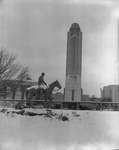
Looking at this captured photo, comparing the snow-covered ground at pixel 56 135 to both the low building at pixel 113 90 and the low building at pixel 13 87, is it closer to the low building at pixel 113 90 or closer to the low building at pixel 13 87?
the low building at pixel 113 90

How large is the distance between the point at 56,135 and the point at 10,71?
123 inches

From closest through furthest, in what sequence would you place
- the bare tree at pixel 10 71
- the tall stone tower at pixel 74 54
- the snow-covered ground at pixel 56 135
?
the snow-covered ground at pixel 56 135
the tall stone tower at pixel 74 54
the bare tree at pixel 10 71

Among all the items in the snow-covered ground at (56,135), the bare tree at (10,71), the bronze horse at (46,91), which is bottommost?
the snow-covered ground at (56,135)

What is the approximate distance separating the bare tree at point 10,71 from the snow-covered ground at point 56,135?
1.94m

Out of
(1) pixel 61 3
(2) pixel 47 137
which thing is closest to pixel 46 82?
(2) pixel 47 137

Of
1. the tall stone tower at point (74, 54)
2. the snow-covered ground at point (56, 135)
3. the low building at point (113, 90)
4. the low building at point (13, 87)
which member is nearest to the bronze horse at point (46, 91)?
the tall stone tower at point (74, 54)

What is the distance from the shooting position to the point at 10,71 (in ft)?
16.3

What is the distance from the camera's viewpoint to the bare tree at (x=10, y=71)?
14.9 ft

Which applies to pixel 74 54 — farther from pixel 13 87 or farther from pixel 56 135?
pixel 56 135

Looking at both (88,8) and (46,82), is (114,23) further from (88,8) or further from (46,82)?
(46,82)

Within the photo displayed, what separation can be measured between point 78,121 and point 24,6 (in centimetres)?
206

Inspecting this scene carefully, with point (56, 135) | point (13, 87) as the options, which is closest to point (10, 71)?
point (13, 87)

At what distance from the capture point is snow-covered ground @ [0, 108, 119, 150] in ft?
6.93

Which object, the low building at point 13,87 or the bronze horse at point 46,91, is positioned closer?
the bronze horse at point 46,91
